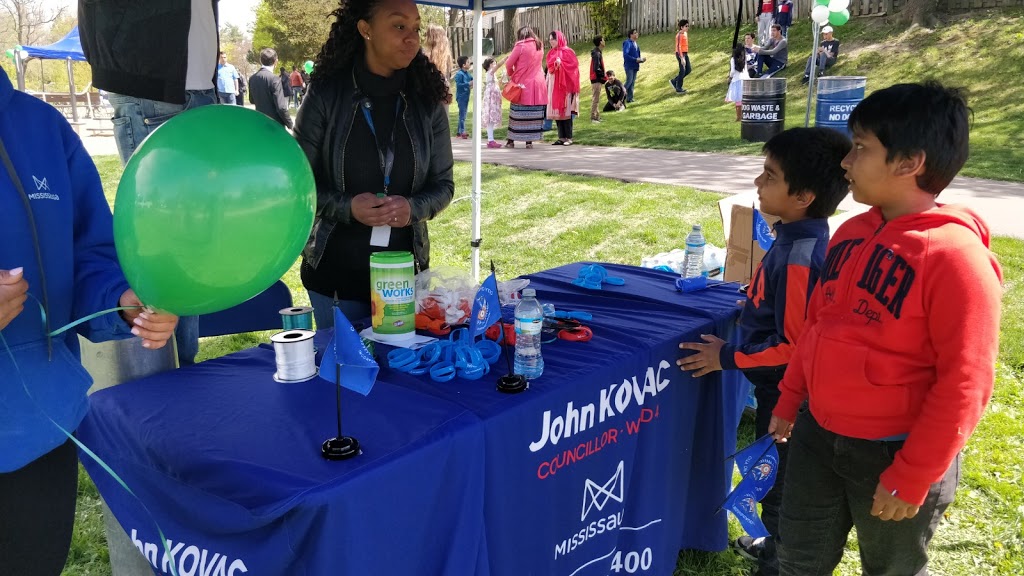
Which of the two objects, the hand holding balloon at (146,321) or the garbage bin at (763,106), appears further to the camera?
the garbage bin at (763,106)

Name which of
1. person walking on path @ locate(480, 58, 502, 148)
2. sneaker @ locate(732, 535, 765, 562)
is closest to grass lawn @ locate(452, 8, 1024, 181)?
person walking on path @ locate(480, 58, 502, 148)

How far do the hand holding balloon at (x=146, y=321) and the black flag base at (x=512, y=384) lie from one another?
2.42ft

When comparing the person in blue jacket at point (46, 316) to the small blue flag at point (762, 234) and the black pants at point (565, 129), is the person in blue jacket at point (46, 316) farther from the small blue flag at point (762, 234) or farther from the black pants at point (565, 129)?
the black pants at point (565, 129)

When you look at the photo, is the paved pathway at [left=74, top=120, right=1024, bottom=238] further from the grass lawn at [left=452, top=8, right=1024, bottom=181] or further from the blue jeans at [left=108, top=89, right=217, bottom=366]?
the blue jeans at [left=108, top=89, right=217, bottom=366]

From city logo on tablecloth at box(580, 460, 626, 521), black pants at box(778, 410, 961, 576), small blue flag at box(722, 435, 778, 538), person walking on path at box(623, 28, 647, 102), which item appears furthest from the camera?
person walking on path at box(623, 28, 647, 102)

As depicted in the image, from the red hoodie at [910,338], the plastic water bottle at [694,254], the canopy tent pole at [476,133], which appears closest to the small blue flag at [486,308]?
the red hoodie at [910,338]

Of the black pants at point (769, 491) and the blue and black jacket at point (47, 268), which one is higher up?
the blue and black jacket at point (47, 268)

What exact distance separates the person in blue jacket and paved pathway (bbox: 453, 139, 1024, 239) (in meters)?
5.46

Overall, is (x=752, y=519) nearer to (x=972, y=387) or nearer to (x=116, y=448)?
(x=972, y=387)

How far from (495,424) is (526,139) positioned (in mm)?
10642

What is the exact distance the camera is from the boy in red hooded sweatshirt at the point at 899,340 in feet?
4.63

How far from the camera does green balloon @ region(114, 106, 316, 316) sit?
113 cm

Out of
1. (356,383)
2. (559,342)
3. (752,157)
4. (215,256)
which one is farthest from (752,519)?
(752,157)

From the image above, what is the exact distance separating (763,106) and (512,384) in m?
9.27
